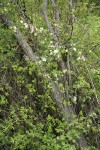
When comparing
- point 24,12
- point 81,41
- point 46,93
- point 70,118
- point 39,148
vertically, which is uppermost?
point 24,12

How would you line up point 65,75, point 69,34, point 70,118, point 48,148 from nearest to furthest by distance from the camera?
point 48,148
point 70,118
point 65,75
point 69,34

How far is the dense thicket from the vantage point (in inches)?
141

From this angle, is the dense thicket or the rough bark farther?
the rough bark

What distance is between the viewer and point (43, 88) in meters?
3.84

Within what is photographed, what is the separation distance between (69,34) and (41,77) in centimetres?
102

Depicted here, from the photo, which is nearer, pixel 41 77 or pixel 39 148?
pixel 39 148

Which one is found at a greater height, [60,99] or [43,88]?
[43,88]

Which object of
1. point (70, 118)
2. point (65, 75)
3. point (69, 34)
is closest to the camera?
point (70, 118)

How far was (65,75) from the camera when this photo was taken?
4.03 m

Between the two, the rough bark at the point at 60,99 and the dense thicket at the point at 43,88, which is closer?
the dense thicket at the point at 43,88

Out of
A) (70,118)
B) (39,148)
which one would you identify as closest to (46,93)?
(70,118)

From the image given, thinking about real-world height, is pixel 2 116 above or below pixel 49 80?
below

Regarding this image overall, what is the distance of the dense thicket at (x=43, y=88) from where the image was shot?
3578 mm

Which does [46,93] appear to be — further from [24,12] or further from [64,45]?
[24,12]
